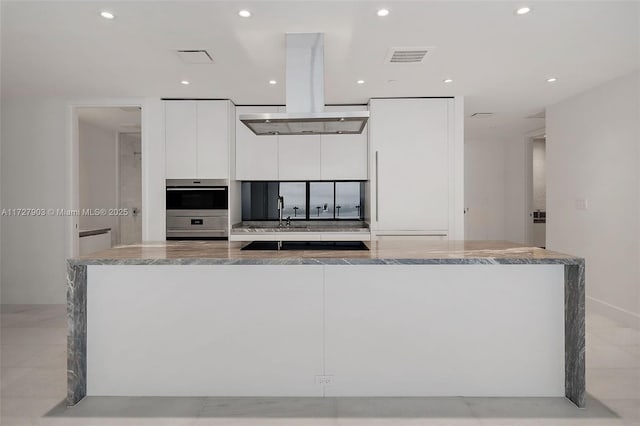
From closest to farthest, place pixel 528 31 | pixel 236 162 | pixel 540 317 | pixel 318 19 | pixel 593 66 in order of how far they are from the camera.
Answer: pixel 540 317
pixel 318 19
pixel 528 31
pixel 593 66
pixel 236 162

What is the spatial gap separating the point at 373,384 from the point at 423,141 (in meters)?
2.90

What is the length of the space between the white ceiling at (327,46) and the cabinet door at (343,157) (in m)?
0.57

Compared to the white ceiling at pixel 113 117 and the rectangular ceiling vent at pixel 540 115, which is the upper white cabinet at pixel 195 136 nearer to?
the white ceiling at pixel 113 117

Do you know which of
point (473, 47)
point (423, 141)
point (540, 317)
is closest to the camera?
point (540, 317)

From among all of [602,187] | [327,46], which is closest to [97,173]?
[327,46]

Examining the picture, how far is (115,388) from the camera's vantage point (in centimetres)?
243

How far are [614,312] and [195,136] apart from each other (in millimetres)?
4695

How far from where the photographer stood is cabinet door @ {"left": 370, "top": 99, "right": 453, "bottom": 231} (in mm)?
4520

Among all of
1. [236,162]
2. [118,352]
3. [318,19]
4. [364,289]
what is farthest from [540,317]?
[236,162]

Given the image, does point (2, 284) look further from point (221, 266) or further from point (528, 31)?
point (528, 31)

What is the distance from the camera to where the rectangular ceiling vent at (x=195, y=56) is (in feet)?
10.3

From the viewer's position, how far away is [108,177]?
667 centimetres

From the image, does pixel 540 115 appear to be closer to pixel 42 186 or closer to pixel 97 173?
pixel 42 186

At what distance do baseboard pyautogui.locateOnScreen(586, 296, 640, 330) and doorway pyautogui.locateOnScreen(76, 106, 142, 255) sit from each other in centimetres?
576
